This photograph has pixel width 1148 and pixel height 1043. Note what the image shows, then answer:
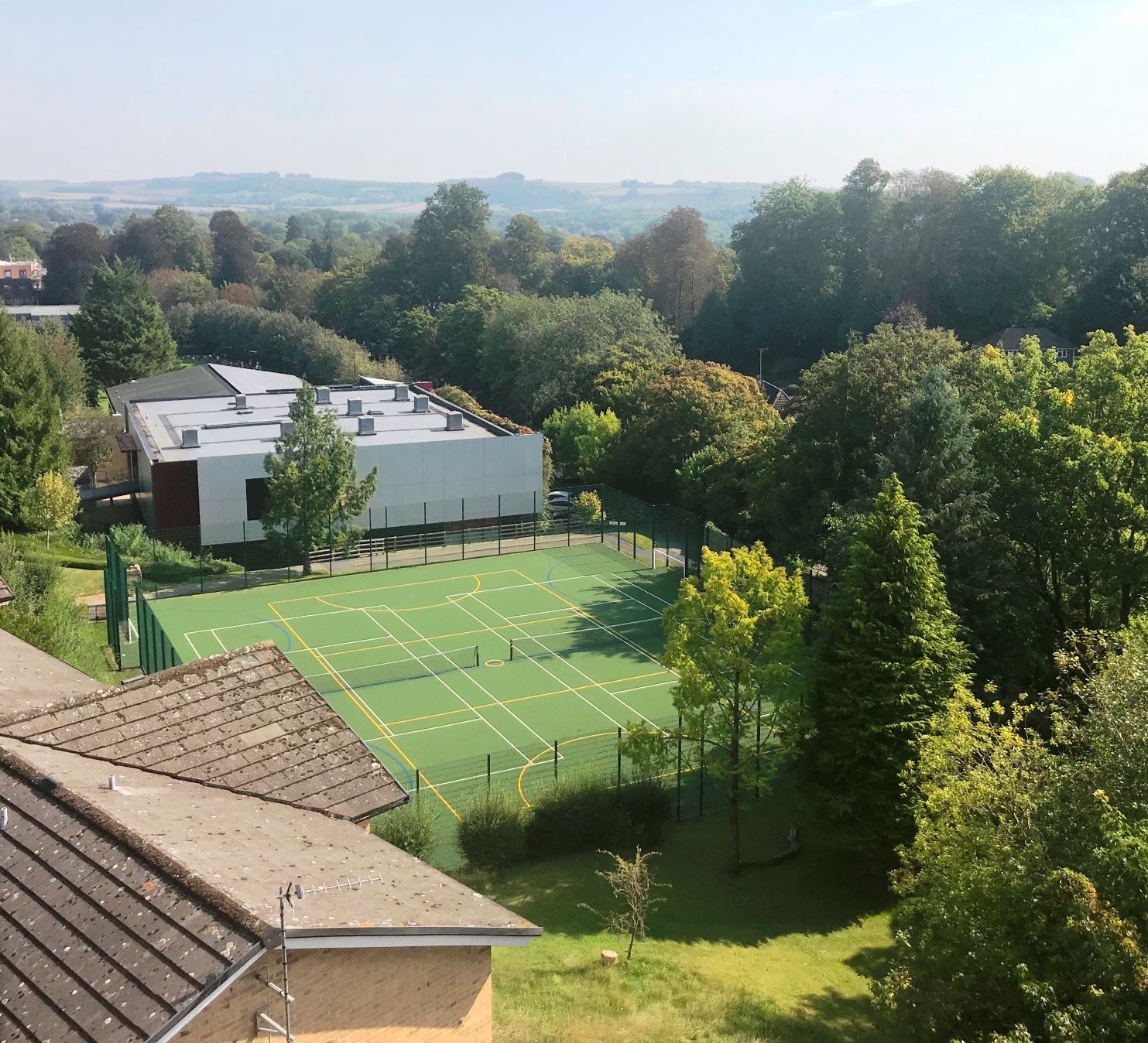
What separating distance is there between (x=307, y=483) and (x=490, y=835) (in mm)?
21253

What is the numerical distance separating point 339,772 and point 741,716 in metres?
12.9

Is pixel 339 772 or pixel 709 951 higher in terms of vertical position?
pixel 339 772

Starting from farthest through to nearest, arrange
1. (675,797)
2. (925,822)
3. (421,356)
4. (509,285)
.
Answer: (509,285)
(421,356)
(675,797)
(925,822)

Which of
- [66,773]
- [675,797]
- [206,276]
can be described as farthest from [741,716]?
[206,276]

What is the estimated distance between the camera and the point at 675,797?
2503 centimetres

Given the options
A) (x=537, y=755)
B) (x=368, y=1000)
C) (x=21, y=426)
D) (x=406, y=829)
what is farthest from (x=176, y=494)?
(x=368, y=1000)

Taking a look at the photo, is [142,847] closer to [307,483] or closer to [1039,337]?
[307,483]

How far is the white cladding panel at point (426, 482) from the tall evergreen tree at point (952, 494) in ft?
67.8

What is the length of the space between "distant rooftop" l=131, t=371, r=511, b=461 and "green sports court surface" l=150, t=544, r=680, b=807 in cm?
730

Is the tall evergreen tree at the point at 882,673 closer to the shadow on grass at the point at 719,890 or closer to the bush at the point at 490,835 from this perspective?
the shadow on grass at the point at 719,890

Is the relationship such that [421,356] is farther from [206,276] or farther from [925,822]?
[925,822]

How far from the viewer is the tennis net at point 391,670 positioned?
1254 inches

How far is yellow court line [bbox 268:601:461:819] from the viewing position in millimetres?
25156

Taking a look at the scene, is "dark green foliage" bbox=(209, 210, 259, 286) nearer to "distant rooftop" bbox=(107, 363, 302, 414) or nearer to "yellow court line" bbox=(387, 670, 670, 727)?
"distant rooftop" bbox=(107, 363, 302, 414)
